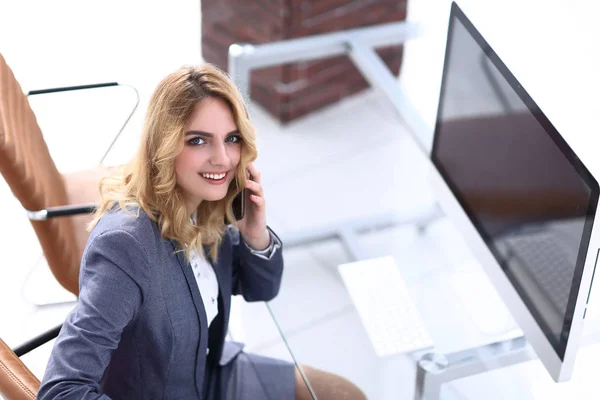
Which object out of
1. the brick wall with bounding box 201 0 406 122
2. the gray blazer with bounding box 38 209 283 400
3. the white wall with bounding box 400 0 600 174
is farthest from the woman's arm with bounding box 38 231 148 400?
the brick wall with bounding box 201 0 406 122

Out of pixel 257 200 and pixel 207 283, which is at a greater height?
pixel 257 200

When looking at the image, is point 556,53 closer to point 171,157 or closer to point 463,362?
point 463,362

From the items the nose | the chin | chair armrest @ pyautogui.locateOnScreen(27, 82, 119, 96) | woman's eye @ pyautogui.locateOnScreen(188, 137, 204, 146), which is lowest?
chair armrest @ pyautogui.locateOnScreen(27, 82, 119, 96)

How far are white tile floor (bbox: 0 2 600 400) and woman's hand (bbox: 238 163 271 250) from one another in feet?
0.79

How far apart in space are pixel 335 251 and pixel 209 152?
1.29 meters

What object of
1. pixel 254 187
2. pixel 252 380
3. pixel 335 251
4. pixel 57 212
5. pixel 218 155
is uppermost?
pixel 218 155

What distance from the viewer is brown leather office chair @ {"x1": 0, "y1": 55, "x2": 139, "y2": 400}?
7.04ft

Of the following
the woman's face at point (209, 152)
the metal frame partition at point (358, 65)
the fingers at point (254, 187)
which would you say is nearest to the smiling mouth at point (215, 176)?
the woman's face at point (209, 152)

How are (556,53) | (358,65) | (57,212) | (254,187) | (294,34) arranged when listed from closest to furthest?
(254,187) → (57,212) → (556,53) → (358,65) → (294,34)

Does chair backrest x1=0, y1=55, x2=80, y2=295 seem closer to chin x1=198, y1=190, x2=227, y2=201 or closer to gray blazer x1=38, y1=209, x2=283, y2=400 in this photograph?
gray blazer x1=38, y1=209, x2=283, y2=400

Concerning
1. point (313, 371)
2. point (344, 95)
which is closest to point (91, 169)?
point (313, 371)


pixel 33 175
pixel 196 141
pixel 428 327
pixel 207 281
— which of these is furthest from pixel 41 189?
pixel 428 327

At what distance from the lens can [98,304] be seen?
5.38 feet

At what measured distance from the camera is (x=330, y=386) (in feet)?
6.46
